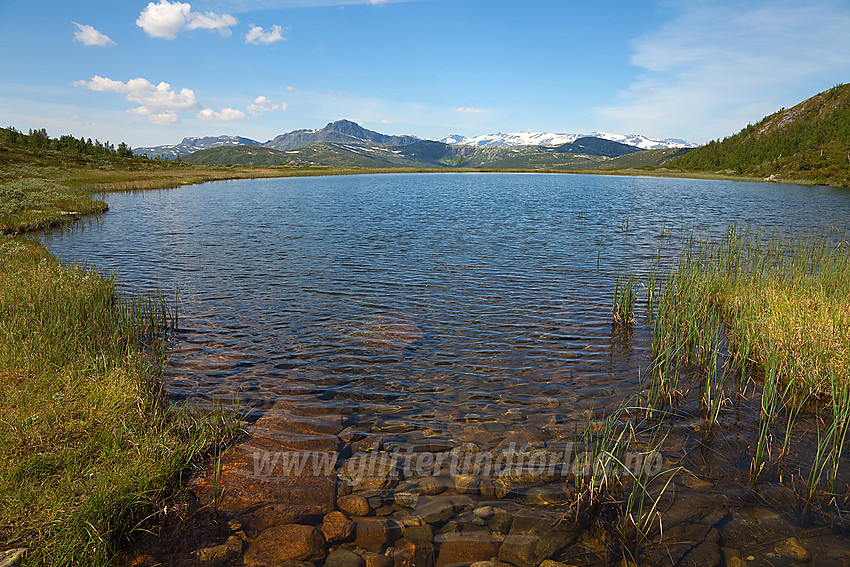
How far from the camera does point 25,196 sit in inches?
1471

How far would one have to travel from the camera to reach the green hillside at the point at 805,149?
108312 millimetres

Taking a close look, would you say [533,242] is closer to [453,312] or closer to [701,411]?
[453,312]

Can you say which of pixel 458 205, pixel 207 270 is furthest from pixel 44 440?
pixel 458 205

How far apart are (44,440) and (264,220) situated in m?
36.8

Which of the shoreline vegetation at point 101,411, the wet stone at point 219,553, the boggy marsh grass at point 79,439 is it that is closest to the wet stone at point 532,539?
the shoreline vegetation at point 101,411

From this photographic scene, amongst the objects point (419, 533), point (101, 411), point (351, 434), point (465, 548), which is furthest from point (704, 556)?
point (101, 411)

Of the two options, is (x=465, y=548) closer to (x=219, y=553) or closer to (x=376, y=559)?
(x=376, y=559)

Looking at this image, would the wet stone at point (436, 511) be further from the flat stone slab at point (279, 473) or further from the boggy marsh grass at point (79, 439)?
the boggy marsh grass at point (79, 439)

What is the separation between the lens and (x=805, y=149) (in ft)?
448

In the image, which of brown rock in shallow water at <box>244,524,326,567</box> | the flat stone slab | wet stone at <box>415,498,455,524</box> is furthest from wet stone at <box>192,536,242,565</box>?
wet stone at <box>415,498,455,524</box>

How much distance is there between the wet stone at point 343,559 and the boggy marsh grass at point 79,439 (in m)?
2.51

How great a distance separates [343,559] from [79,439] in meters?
4.53

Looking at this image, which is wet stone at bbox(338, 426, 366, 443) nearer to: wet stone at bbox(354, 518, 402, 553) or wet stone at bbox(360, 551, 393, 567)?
wet stone at bbox(354, 518, 402, 553)

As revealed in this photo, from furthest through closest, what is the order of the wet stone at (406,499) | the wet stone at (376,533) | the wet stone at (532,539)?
1. the wet stone at (406,499)
2. the wet stone at (376,533)
3. the wet stone at (532,539)
